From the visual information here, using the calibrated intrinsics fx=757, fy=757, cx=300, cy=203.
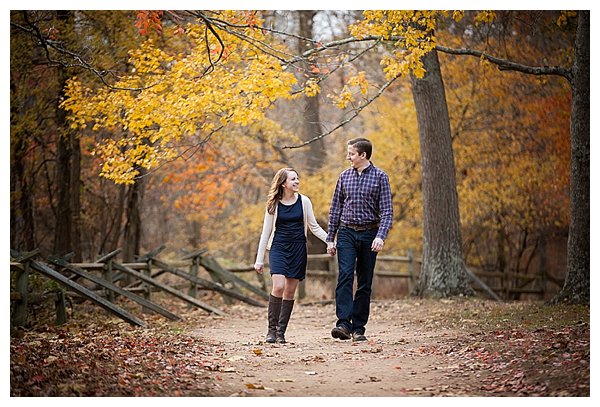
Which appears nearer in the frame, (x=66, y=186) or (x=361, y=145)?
(x=361, y=145)

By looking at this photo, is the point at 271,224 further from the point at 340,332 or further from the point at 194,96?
the point at 194,96

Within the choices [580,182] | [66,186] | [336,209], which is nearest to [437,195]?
[580,182]

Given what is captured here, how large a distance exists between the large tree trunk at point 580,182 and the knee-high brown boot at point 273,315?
13.1 ft

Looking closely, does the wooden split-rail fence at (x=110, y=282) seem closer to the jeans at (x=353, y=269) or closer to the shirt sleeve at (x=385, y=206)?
the jeans at (x=353, y=269)

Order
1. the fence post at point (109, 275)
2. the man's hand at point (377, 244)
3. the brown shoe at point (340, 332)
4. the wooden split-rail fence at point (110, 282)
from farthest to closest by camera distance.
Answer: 1. the fence post at point (109, 275)
2. the wooden split-rail fence at point (110, 282)
3. the brown shoe at point (340, 332)
4. the man's hand at point (377, 244)

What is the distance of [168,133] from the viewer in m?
10.6

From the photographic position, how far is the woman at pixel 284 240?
8.01 metres

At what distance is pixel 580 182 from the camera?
9.89 meters

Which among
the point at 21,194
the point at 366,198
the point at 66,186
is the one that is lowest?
the point at 366,198

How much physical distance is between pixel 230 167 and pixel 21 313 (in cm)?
1058

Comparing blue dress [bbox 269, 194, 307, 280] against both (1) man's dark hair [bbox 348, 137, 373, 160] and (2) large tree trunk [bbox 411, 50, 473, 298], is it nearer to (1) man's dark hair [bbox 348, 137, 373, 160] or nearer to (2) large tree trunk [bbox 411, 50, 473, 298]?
(1) man's dark hair [bbox 348, 137, 373, 160]

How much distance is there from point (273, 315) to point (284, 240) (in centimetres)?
82

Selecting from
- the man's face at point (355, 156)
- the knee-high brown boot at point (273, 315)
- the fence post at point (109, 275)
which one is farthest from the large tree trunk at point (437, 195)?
the knee-high brown boot at point (273, 315)
